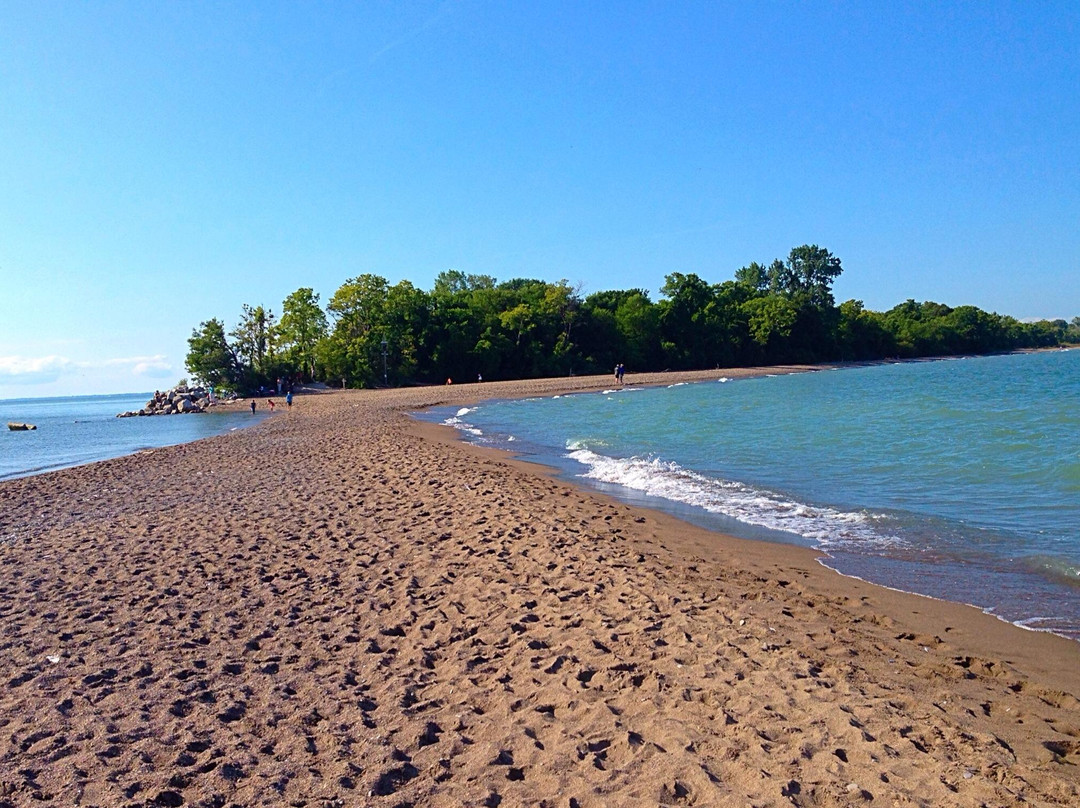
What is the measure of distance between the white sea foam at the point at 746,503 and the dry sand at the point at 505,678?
51.9 inches

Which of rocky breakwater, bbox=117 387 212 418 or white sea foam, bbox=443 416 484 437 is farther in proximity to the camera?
rocky breakwater, bbox=117 387 212 418

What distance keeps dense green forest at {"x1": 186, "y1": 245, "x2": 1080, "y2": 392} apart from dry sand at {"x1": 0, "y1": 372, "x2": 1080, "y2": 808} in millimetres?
62484

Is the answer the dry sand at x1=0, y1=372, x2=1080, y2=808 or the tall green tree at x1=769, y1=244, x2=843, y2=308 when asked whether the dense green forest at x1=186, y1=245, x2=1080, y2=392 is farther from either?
the dry sand at x1=0, y1=372, x2=1080, y2=808

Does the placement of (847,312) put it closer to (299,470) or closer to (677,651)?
(299,470)

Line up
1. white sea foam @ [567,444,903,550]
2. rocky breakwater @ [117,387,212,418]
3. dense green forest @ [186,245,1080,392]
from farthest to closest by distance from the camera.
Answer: dense green forest @ [186,245,1080,392] → rocky breakwater @ [117,387,212,418] → white sea foam @ [567,444,903,550]

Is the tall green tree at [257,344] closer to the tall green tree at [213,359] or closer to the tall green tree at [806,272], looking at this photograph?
the tall green tree at [213,359]

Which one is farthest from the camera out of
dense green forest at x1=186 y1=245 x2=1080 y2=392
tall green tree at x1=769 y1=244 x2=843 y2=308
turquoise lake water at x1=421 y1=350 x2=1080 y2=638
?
tall green tree at x1=769 y1=244 x2=843 y2=308

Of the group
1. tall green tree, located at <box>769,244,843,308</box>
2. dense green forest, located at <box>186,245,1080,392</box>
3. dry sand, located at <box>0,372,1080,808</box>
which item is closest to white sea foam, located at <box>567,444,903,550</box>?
dry sand, located at <box>0,372,1080,808</box>

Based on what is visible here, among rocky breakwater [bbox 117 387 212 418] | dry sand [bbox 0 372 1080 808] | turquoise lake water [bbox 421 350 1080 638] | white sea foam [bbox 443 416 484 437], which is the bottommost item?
turquoise lake water [bbox 421 350 1080 638]

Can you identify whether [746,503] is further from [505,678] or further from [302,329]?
[302,329]

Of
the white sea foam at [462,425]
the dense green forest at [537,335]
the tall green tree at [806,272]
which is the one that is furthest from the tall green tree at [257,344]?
the tall green tree at [806,272]

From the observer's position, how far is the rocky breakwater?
5672 centimetres

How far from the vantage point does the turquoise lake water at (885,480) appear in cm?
777

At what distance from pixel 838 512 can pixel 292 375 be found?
6633 centimetres
